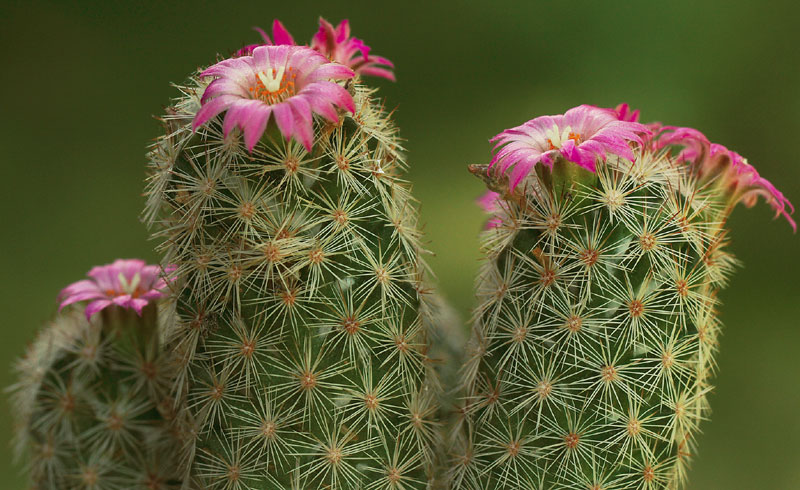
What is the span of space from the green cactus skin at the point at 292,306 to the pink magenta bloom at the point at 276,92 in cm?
3

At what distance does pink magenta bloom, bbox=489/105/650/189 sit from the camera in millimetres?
642

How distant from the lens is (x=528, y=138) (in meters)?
0.69

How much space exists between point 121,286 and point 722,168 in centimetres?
64

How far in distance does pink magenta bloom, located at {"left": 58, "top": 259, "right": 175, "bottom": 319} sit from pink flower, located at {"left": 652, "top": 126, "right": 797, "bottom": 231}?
542mm

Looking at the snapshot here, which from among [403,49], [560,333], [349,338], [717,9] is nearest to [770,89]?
[717,9]

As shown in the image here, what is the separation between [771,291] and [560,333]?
4.12 ft

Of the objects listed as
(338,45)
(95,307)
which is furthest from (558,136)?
(95,307)

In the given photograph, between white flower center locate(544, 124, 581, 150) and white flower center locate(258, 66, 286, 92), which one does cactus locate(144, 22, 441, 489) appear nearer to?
white flower center locate(258, 66, 286, 92)

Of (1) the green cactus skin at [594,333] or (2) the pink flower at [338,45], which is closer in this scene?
(1) the green cactus skin at [594,333]

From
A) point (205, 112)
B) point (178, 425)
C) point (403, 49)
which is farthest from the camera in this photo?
point (403, 49)

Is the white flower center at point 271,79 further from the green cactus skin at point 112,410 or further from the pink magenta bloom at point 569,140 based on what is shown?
the green cactus skin at point 112,410

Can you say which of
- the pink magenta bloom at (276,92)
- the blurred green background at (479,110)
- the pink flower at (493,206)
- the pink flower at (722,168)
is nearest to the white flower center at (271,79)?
the pink magenta bloom at (276,92)

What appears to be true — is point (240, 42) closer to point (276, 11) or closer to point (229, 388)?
point (276, 11)

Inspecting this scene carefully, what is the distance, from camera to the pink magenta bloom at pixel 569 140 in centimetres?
64
